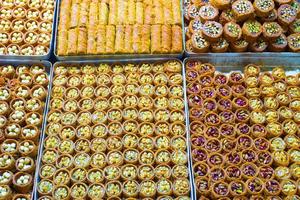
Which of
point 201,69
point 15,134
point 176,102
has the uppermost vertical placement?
point 201,69

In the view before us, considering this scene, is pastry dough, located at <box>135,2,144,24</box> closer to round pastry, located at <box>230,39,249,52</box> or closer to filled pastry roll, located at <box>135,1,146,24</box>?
filled pastry roll, located at <box>135,1,146,24</box>

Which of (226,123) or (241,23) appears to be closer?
(226,123)

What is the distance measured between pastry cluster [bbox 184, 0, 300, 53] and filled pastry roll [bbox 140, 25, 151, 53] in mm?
402

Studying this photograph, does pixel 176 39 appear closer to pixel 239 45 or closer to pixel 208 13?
pixel 208 13

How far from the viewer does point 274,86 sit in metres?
3.78

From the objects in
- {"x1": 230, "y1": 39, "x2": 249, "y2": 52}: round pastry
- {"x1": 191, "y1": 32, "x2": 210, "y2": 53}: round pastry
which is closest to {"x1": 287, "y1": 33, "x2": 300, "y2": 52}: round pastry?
{"x1": 230, "y1": 39, "x2": 249, "y2": 52}: round pastry

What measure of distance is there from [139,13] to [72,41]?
754mm

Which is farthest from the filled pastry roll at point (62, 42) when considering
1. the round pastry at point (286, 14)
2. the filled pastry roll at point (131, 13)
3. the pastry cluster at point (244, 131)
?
the round pastry at point (286, 14)

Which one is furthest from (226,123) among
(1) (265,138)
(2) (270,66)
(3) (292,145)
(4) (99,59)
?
(4) (99,59)

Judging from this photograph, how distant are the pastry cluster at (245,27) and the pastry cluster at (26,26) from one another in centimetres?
144

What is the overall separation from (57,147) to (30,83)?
28.3 inches

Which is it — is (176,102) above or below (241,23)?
below

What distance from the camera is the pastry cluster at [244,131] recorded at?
3.24 metres

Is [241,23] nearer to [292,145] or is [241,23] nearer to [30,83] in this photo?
[292,145]
